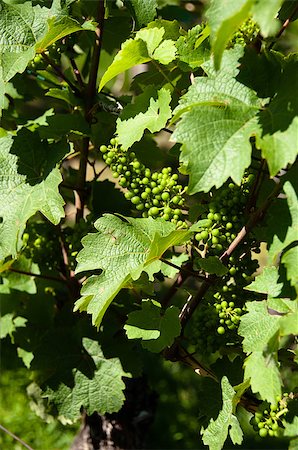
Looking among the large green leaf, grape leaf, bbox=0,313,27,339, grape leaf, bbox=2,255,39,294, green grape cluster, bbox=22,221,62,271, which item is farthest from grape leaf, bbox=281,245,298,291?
grape leaf, bbox=0,313,27,339

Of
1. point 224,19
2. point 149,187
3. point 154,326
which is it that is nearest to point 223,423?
point 154,326

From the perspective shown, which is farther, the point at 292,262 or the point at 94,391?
the point at 94,391

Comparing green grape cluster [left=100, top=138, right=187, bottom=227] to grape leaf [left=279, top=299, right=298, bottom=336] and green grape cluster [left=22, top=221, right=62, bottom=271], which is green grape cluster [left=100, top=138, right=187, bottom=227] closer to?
grape leaf [left=279, top=299, right=298, bottom=336]

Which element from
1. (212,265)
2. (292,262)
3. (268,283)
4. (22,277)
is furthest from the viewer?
(22,277)

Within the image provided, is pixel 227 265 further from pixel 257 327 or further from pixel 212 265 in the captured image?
pixel 257 327

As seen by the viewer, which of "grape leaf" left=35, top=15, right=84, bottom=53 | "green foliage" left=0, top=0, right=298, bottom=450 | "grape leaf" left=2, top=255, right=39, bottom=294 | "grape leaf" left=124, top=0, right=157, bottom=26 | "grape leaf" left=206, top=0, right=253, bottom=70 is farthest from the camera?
"grape leaf" left=2, top=255, right=39, bottom=294

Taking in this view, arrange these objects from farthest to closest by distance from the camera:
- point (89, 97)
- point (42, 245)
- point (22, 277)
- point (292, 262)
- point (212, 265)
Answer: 1. point (22, 277)
2. point (42, 245)
3. point (89, 97)
4. point (212, 265)
5. point (292, 262)
